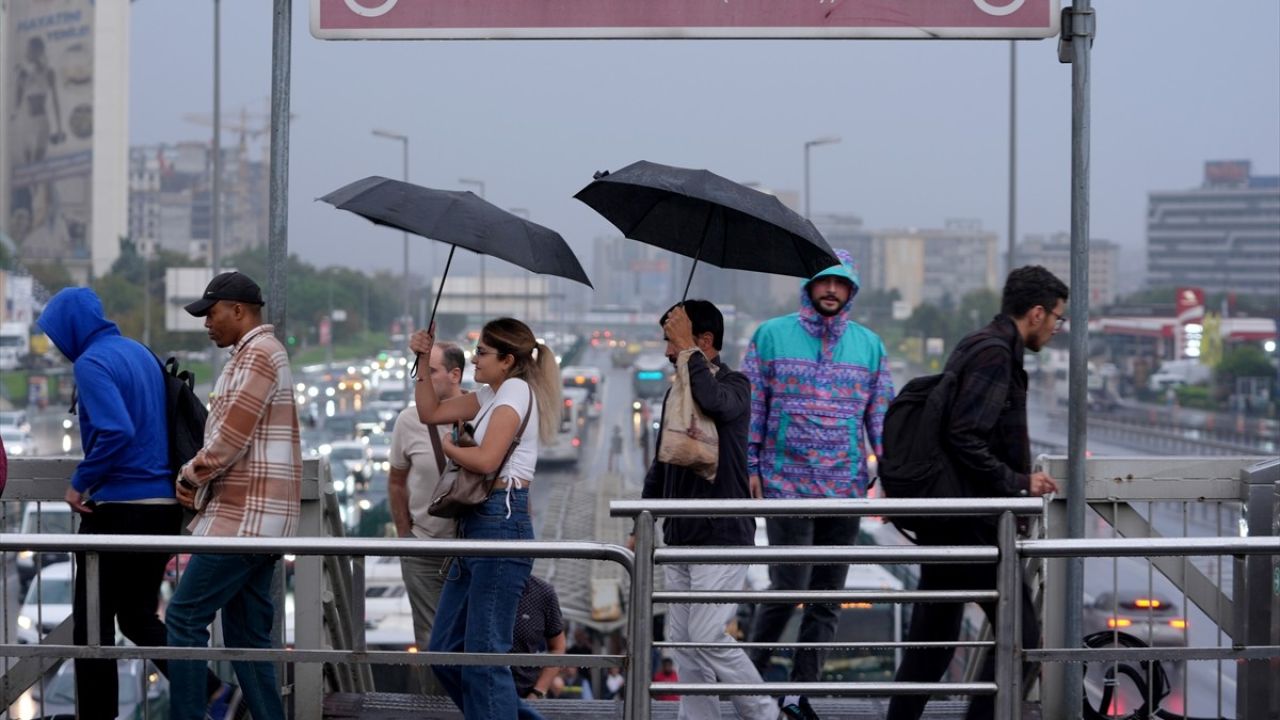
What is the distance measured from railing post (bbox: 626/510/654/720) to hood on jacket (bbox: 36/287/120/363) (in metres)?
2.27

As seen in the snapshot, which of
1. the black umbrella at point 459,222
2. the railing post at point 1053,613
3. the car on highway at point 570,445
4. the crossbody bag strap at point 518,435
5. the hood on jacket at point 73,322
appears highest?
the black umbrella at point 459,222

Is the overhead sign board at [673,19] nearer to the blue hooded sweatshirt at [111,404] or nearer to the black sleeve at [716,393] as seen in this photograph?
the black sleeve at [716,393]

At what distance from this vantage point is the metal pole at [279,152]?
5527 mm

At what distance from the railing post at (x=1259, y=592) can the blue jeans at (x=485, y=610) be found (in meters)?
2.54

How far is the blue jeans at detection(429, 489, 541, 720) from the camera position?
17.3 ft

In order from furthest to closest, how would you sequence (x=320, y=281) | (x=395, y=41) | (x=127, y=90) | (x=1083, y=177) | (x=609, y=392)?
(x=609, y=392) → (x=127, y=90) → (x=320, y=281) → (x=395, y=41) → (x=1083, y=177)

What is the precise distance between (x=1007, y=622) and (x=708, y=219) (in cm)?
204

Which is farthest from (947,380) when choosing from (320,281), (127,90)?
(127,90)

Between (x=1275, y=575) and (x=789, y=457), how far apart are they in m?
1.95

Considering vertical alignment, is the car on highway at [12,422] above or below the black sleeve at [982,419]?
below

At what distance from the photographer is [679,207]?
621 cm

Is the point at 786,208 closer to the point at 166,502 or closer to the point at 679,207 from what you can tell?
the point at 679,207

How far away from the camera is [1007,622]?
4.88 meters

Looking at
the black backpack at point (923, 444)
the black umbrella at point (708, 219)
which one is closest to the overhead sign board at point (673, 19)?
the black umbrella at point (708, 219)
